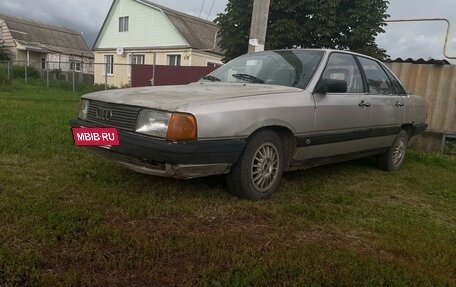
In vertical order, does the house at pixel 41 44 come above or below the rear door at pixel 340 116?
above

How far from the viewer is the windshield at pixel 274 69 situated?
172 inches

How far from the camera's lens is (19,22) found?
41.3 meters

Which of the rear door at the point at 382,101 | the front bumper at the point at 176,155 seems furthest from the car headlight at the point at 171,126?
the rear door at the point at 382,101

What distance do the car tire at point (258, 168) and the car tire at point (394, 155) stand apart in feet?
7.75

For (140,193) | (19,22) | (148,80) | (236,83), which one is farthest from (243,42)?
(19,22)

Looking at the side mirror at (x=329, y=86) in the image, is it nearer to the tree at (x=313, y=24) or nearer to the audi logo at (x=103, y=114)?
the audi logo at (x=103, y=114)

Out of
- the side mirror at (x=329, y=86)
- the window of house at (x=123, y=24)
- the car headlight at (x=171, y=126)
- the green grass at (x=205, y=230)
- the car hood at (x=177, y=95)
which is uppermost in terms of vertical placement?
the window of house at (x=123, y=24)

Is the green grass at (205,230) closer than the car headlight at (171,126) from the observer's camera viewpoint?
Yes

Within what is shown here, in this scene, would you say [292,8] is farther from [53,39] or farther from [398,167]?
[53,39]

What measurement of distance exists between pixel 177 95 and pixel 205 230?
119 centimetres

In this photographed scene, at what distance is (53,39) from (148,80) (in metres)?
30.1

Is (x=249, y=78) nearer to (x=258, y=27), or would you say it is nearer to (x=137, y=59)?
(x=258, y=27)

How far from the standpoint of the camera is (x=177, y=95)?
11.9 ft

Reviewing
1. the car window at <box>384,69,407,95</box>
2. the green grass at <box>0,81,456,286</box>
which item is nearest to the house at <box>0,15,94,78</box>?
the car window at <box>384,69,407,95</box>
